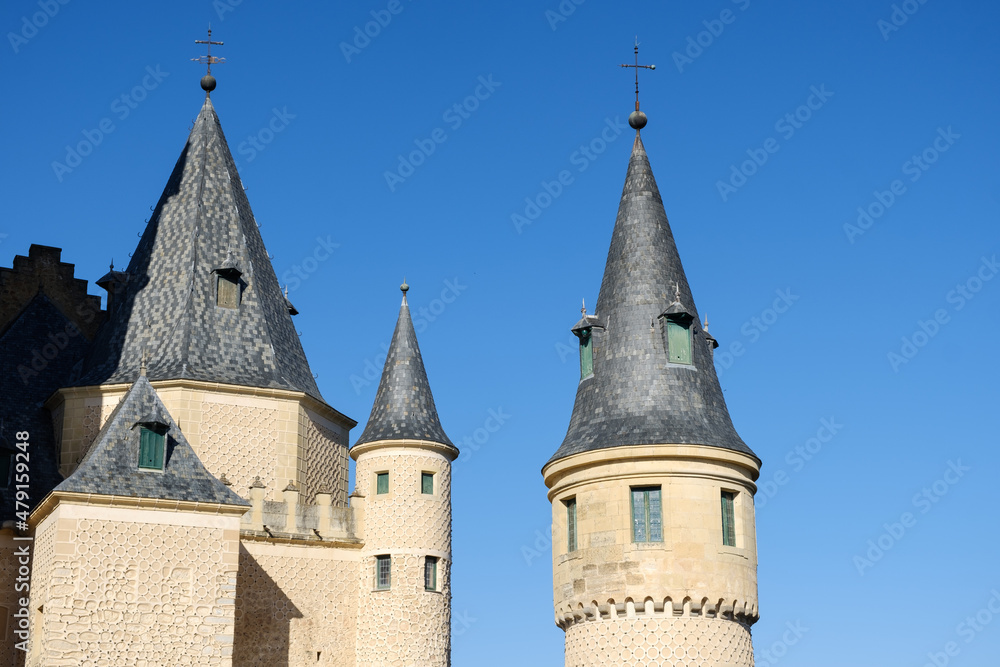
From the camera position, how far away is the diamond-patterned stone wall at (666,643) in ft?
94.4

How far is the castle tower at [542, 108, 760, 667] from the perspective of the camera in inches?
1147

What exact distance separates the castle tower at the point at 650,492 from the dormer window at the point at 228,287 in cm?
944

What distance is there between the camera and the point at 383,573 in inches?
1378

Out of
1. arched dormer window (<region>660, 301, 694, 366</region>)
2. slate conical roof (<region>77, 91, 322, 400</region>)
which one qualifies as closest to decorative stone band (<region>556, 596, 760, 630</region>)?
arched dormer window (<region>660, 301, 694, 366</region>)

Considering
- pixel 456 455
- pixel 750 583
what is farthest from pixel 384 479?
pixel 750 583

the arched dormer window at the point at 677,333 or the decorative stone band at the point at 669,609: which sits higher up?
the arched dormer window at the point at 677,333

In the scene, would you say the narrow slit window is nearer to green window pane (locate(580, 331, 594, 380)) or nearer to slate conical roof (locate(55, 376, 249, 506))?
slate conical roof (locate(55, 376, 249, 506))

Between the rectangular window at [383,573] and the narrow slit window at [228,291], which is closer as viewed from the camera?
the rectangular window at [383,573]

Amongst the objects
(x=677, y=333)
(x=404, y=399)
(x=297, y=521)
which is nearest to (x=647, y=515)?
(x=677, y=333)

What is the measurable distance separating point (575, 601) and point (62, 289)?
54.7 ft

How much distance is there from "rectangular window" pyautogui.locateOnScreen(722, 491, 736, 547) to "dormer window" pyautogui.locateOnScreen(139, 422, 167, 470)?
11.2 metres

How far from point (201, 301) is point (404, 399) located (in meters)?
5.45

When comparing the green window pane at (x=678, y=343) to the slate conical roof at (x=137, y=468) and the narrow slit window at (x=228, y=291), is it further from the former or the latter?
the narrow slit window at (x=228, y=291)

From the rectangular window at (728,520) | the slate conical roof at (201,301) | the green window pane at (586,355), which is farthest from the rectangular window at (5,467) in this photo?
the rectangular window at (728,520)
